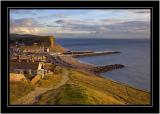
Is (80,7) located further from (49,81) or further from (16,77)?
(16,77)

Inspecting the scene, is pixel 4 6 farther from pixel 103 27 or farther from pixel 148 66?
pixel 148 66

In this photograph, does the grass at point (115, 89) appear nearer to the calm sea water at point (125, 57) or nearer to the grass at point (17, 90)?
the calm sea water at point (125, 57)

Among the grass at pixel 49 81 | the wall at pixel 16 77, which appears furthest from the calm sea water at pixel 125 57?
the wall at pixel 16 77

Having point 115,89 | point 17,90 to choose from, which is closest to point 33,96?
point 17,90

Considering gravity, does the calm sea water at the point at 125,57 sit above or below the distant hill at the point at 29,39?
below

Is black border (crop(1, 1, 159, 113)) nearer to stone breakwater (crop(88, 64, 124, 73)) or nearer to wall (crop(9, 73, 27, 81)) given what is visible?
wall (crop(9, 73, 27, 81))

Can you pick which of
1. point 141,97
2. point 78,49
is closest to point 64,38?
point 78,49

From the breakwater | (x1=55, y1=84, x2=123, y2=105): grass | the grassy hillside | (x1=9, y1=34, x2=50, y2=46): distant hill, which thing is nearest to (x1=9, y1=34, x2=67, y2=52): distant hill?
(x1=9, y1=34, x2=50, y2=46): distant hill
